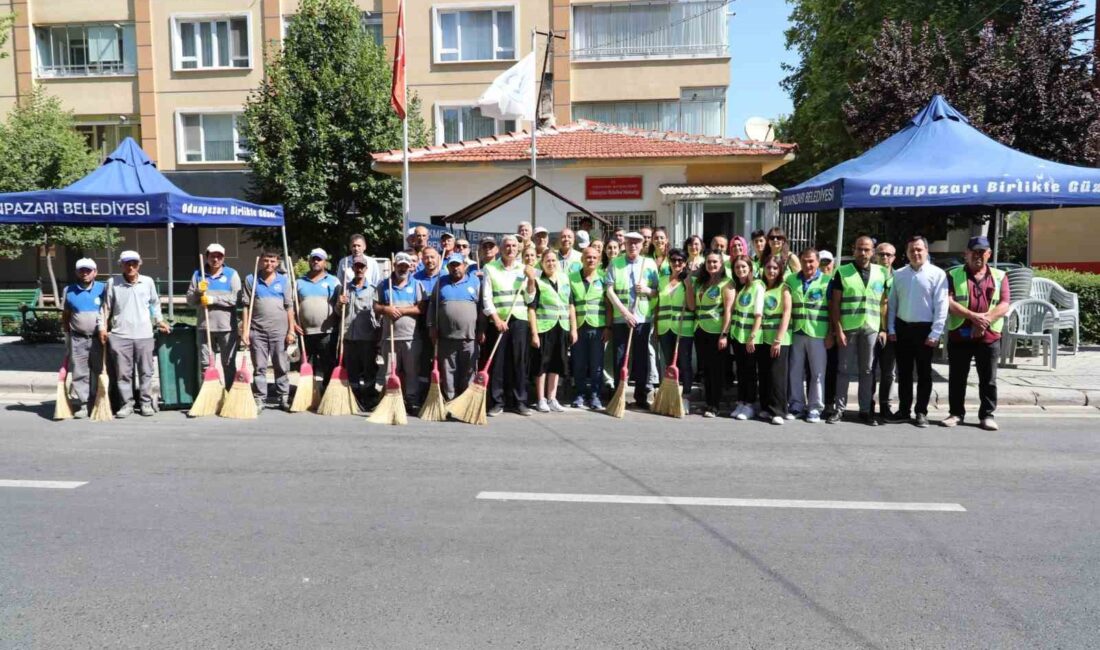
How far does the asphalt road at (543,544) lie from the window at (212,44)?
867 inches

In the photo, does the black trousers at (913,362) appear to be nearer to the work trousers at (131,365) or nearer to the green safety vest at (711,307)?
the green safety vest at (711,307)

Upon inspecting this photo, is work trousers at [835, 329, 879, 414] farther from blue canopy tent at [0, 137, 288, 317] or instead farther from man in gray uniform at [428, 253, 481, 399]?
blue canopy tent at [0, 137, 288, 317]

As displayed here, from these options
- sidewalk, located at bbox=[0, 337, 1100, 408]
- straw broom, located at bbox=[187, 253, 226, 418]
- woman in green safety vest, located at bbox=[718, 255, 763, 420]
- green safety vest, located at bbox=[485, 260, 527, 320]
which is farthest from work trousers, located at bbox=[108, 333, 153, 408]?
woman in green safety vest, located at bbox=[718, 255, 763, 420]

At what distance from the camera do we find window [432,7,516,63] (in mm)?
25656

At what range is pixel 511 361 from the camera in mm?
9094

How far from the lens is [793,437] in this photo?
25.7 ft

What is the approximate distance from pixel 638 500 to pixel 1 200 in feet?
33.6

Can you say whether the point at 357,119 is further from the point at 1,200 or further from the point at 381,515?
the point at 381,515

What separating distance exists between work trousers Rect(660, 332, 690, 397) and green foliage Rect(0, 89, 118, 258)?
62.2ft

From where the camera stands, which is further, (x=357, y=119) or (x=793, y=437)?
(x=357, y=119)

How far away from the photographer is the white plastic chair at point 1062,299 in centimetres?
1208

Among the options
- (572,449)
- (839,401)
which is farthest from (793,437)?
(572,449)

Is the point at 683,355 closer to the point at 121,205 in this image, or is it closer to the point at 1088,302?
the point at 121,205

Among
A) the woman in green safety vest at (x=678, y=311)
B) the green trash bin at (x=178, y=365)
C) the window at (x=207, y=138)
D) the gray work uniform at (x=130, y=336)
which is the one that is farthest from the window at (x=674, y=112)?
the gray work uniform at (x=130, y=336)
